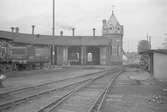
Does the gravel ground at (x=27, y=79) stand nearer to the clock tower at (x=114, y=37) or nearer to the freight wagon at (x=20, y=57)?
the freight wagon at (x=20, y=57)

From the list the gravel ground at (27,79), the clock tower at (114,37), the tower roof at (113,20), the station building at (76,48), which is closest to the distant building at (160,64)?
the gravel ground at (27,79)

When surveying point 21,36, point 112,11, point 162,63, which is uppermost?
point 112,11

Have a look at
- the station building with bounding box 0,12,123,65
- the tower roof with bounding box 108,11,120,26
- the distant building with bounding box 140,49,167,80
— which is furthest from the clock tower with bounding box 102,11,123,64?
the distant building with bounding box 140,49,167,80

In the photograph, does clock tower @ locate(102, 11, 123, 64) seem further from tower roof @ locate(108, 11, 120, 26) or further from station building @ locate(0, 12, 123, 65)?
station building @ locate(0, 12, 123, 65)

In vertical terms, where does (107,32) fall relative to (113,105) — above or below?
above

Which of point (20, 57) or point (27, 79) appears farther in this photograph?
point (20, 57)

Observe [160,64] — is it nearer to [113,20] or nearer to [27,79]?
[27,79]

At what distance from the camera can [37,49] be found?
31.2m

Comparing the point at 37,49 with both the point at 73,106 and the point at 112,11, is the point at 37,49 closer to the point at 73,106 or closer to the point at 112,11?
the point at 73,106

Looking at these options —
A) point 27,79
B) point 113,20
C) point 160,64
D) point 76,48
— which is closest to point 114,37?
point 113,20

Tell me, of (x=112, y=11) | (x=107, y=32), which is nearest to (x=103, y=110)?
(x=107, y=32)

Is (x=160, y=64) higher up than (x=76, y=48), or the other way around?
(x=76, y=48)

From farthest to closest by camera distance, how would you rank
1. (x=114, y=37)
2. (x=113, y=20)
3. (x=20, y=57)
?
1. (x=113, y=20)
2. (x=114, y=37)
3. (x=20, y=57)

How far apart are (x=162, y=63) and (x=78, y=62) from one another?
104 feet
